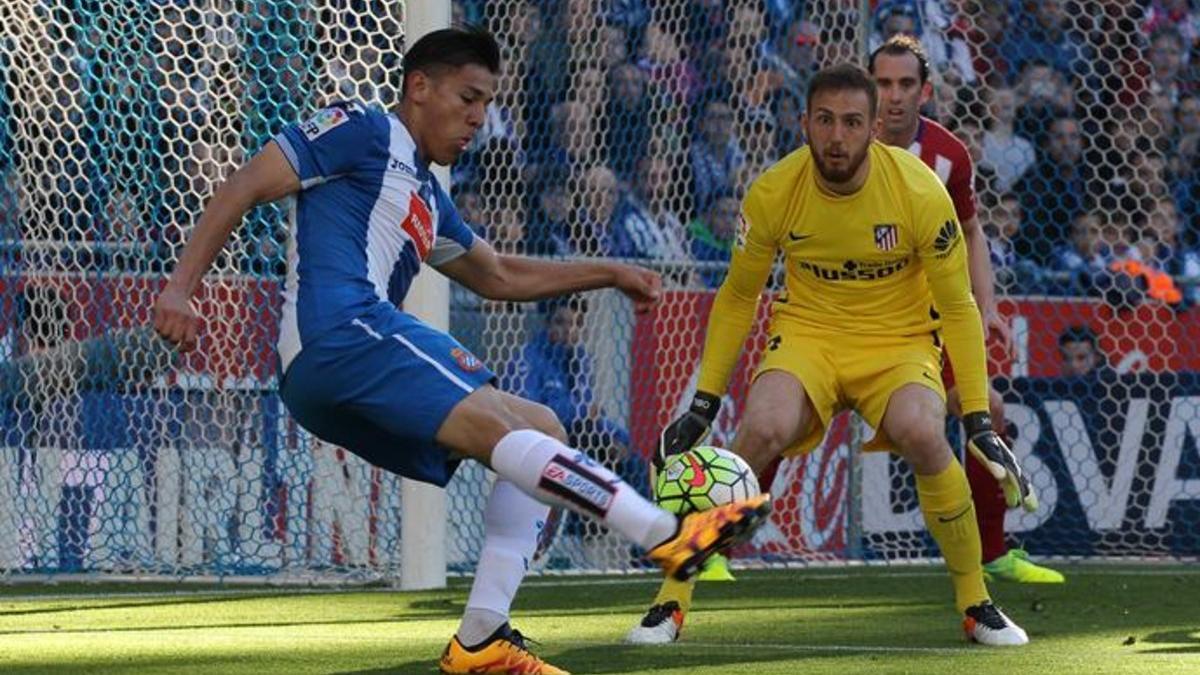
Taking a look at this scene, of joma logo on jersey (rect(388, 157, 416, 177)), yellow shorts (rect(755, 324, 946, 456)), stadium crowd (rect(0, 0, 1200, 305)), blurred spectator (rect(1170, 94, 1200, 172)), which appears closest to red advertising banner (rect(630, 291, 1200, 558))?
stadium crowd (rect(0, 0, 1200, 305))

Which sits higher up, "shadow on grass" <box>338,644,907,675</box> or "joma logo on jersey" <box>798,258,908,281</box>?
"joma logo on jersey" <box>798,258,908,281</box>

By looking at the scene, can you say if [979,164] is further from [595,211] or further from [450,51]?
[450,51]

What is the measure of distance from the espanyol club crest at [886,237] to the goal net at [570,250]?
3.53 metres

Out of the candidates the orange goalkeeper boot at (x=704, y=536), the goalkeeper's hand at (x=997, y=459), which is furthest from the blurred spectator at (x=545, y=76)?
the orange goalkeeper boot at (x=704, y=536)

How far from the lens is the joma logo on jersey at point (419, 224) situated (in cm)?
610

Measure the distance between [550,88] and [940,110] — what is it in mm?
2256

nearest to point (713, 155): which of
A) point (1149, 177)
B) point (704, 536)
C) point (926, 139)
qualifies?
point (1149, 177)

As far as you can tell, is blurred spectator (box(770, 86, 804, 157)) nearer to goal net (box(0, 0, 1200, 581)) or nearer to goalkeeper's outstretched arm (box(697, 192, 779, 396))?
goal net (box(0, 0, 1200, 581))

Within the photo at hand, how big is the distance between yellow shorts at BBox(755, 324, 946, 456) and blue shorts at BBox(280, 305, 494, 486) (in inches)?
73.9

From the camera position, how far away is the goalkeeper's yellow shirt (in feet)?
23.8

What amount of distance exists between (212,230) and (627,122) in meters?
6.43

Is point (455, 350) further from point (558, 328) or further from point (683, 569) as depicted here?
point (558, 328)

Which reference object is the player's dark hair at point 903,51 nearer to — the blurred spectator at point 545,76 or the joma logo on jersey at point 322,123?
the blurred spectator at point 545,76

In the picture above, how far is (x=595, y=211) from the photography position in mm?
11922
